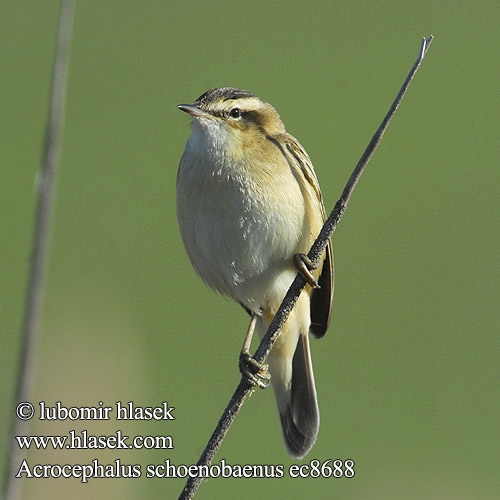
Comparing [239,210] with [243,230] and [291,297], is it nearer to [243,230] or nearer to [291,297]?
[243,230]

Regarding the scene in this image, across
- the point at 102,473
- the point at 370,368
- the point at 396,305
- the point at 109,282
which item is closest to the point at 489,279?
the point at 396,305

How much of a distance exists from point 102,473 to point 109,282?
3478 mm

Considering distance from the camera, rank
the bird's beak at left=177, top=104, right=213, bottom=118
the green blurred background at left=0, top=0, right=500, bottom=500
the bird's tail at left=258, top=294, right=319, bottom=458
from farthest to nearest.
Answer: the green blurred background at left=0, top=0, right=500, bottom=500, the bird's tail at left=258, top=294, right=319, bottom=458, the bird's beak at left=177, top=104, right=213, bottom=118

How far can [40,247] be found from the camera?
2.14 metres

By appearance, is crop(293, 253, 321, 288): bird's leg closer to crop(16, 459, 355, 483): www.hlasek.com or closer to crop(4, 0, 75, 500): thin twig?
crop(16, 459, 355, 483): www.hlasek.com

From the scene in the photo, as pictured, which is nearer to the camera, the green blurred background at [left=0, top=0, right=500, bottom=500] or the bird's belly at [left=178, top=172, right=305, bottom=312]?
the bird's belly at [left=178, top=172, right=305, bottom=312]

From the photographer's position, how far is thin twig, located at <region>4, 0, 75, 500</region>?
2.12 meters

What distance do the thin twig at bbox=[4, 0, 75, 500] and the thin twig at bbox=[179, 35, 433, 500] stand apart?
50 centimetres

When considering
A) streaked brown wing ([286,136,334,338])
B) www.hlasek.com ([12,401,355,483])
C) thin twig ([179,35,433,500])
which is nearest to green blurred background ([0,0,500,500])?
www.hlasek.com ([12,401,355,483])

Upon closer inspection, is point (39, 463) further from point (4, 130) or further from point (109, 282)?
point (4, 130)

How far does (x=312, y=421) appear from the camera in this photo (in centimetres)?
432

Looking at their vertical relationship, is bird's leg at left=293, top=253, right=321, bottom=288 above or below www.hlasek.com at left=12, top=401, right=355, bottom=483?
above

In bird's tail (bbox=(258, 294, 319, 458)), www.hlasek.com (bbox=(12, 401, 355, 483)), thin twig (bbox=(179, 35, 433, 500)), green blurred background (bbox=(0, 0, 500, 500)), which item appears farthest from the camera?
green blurred background (bbox=(0, 0, 500, 500))

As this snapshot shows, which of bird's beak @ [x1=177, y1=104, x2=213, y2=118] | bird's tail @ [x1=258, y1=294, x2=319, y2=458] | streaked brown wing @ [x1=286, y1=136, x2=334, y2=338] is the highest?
bird's beak @ [x1=177, y1=104, x2=213, y2=118]
